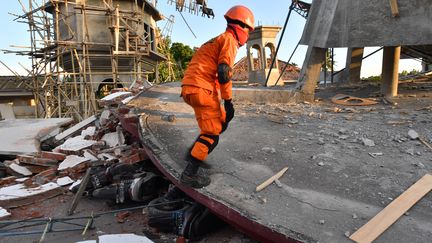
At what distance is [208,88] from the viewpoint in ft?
10.7

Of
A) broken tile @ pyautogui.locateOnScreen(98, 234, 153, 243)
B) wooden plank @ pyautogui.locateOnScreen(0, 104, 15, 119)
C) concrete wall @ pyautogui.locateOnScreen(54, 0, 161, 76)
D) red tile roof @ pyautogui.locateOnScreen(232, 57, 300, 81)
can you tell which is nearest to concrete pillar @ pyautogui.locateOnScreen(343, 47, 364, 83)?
broken tile @ pyautogui.locateOnScreen(98, 234, 153, 243)

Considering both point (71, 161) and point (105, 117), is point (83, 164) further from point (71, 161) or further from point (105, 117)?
point (105, 117)

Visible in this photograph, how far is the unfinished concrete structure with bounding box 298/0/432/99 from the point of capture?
5988mm

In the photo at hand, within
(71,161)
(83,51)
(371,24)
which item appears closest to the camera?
(71,161)

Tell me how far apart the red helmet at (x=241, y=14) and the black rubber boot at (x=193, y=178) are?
143cm

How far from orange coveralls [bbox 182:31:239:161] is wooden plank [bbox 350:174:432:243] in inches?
56.7

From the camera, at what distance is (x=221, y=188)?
10.2 feet

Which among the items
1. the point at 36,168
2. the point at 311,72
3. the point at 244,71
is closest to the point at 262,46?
the point at 244,71

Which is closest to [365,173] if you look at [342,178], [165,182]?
[342,178]

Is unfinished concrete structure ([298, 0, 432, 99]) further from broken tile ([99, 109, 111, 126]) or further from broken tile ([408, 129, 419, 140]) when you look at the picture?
broken tile ([99, 109, 111, 126])

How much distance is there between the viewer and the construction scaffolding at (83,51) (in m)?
16.3

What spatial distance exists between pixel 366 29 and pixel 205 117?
4.59m

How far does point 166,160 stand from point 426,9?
527cm

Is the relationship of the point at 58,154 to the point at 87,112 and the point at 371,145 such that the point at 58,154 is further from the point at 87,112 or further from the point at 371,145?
the point at 87,112
